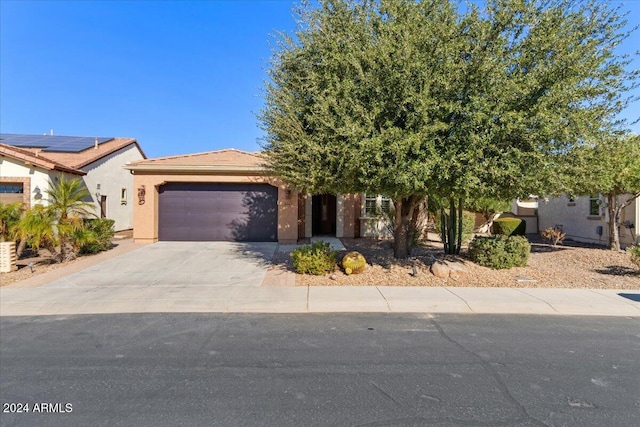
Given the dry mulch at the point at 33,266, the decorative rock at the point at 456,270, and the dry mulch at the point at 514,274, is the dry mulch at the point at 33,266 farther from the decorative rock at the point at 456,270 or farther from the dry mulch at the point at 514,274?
the decorative rock at the point at 456,270

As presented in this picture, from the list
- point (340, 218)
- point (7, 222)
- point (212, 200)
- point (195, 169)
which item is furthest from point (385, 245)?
point (7, 222)

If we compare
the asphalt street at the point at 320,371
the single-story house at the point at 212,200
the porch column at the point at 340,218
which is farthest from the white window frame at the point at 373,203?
the asphalt street at the point at 320,371

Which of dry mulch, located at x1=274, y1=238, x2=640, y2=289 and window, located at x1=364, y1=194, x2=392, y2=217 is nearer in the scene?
dry mulch, located at x1=274, y1=238, x2=640, y2=289

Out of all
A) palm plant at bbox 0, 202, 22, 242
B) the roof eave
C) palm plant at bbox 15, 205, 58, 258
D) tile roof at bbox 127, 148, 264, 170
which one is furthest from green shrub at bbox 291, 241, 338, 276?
palm plant at bbox 0, 202, 22, 242

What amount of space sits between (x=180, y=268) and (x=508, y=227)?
1523 centimetres

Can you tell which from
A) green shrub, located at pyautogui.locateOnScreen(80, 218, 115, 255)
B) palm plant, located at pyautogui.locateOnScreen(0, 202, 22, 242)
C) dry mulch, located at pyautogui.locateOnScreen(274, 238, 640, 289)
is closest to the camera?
dry mulch, located at pyautogui.locateOnScreen(274, 238, 640, 289)

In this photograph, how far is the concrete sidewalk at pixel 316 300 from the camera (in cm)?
645

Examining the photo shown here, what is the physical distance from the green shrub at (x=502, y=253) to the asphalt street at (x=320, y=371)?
3524 mm

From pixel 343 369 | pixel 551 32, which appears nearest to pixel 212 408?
pixel 343 369

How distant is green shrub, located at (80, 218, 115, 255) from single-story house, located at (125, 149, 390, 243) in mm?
1716

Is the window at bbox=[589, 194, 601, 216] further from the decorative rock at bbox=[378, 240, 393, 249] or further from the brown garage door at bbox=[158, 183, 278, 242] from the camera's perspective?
the brown garage door at bbox=[158, 183, 278, 242]

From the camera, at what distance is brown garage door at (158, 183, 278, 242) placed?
15258 millimetres

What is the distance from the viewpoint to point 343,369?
13.2ft

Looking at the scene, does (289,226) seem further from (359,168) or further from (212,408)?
(212,408)
